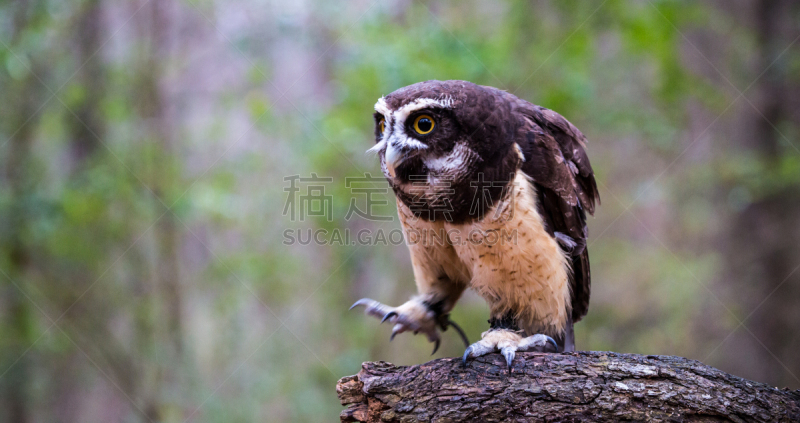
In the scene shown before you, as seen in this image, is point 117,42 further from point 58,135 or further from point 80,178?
point 80,178

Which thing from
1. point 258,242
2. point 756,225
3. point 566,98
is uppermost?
point 756,225

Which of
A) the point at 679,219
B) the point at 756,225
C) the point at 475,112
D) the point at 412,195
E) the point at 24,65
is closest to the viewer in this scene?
the point at 475,112

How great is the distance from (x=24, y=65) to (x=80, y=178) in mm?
1259

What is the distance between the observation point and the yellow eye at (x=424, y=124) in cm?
255

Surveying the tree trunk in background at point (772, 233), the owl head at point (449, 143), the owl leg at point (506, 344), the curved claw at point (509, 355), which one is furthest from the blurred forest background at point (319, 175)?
the curved claw at point (509, 355)

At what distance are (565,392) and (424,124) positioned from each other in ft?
4.77

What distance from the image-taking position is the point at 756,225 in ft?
20.7

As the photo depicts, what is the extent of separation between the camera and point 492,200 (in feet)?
8.53

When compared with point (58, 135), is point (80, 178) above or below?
below

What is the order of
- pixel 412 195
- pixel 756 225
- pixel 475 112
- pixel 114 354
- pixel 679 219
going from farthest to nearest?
1. pixel 679 219
2. pixel 756 225
3. pixel 114 354
4. pixel 412 195
5. pixel 475 112

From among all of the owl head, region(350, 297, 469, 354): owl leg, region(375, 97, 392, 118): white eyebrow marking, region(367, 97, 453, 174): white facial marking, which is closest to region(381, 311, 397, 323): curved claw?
region(350, 297, 469, 354): owl leg

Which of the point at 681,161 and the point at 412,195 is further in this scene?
the point at 681,161

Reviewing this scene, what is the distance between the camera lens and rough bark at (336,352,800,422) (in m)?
2.16

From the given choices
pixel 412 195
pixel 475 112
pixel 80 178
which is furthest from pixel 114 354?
pixel 475 112
